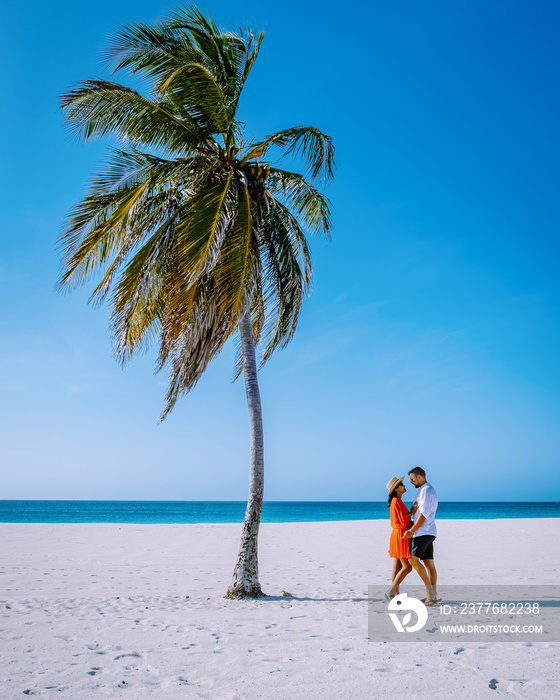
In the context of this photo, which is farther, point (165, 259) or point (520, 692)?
point (165, 259)

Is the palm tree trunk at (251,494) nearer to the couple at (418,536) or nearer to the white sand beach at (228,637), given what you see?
the white sand beach at (228,637)

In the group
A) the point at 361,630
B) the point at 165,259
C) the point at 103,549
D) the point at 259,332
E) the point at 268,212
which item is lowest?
the point at 103,549

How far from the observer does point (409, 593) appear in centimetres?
746

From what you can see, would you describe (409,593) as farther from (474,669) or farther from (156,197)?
(156,197)

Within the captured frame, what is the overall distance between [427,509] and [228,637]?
8.85 ft

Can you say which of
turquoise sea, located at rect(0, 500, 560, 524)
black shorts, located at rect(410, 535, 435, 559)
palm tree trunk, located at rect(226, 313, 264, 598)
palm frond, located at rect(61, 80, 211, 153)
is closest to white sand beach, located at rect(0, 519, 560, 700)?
palm tree trunk, located at rect(226, 313, 264, 598)

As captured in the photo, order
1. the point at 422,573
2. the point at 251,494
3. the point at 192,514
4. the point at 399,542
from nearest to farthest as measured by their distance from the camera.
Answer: the point at 422,573, the point at 399,542, the point at 251,494, the point at 192,514

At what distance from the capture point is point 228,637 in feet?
17.3

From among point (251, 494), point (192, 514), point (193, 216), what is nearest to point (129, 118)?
point (193, 216)

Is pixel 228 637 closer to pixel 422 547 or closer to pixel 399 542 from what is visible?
pixel 399 542

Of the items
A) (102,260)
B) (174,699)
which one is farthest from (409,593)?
(102,260)

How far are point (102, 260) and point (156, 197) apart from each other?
1.35 meters

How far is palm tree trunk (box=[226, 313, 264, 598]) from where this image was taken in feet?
24.3

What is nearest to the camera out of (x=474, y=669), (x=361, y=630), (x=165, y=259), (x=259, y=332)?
(x=474, y=669)
